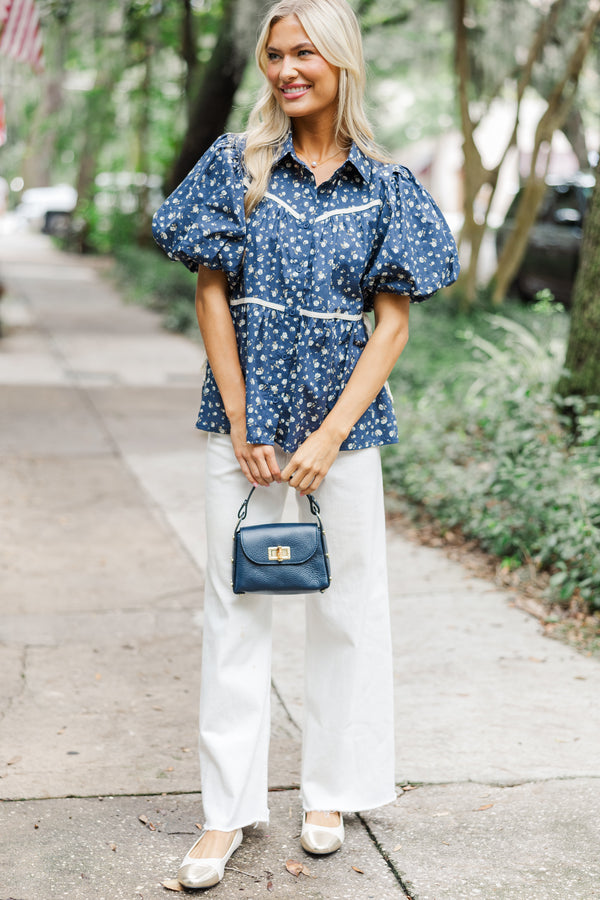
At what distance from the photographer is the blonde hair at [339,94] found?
8.34 ft

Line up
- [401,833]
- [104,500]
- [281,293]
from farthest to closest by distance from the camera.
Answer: [104,500], [401,833], [281,293]

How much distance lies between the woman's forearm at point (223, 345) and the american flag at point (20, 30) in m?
5.98

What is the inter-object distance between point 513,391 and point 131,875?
3.98 m

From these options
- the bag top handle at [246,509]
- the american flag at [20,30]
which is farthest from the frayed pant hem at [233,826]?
the american flag at [20,30]

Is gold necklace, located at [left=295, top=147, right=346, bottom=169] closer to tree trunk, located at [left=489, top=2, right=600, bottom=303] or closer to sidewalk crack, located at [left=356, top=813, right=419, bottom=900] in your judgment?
sidewalk crack, located at [left=356, top=813, right=419, bottom=900]

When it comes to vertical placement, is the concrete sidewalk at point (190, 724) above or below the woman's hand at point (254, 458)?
below

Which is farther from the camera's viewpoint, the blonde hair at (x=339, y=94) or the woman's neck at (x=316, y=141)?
the woman's neck at (x=316, y=141)

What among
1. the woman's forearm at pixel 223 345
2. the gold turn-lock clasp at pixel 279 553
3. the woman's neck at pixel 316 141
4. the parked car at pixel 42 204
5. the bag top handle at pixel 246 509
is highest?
the woman's neck at pixel 316 141

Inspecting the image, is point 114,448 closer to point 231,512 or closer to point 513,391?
point 513,391

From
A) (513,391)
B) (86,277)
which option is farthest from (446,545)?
(86,277)

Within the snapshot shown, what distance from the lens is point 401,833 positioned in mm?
2916

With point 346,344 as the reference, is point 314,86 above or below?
above

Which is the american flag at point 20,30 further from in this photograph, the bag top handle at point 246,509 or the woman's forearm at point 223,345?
the bag top handle at point 246,509

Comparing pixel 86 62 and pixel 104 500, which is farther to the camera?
pixel 86 62
